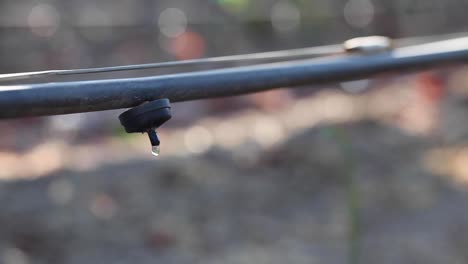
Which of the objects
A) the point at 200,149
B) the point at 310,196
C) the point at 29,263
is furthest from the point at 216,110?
the point at 29,263

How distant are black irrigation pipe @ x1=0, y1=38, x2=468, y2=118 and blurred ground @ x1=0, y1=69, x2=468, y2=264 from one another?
1.41m

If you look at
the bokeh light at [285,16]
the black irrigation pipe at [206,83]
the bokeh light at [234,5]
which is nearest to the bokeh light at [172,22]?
the bokeh light at [234,5]

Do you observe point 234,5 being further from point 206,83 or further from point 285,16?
point 206,83

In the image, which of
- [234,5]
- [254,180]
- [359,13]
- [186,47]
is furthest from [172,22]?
[254,180]

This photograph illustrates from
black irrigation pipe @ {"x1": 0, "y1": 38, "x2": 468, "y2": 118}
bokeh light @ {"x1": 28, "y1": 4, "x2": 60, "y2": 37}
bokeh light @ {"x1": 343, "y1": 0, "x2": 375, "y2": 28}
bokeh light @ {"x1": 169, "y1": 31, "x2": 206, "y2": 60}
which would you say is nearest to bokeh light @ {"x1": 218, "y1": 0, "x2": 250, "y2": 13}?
bokeh light @ {"x1": 169, "y1": 31, "x2": 206, "y2": 60}

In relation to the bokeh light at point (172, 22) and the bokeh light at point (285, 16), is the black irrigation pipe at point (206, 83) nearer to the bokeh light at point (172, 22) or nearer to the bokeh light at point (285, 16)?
the bokeh light at point (172, 22)

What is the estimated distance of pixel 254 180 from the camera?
352 centimetres

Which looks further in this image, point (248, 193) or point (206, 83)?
point (248, 193)

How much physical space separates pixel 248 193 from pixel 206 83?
85.0 inches

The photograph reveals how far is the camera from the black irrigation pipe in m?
1.09

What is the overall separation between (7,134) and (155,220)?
1337 millimetres

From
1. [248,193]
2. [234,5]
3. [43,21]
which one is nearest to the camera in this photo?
[248,193]

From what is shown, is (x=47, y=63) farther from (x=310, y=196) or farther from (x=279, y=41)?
(x=310, y=196)

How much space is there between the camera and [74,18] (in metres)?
6.10
